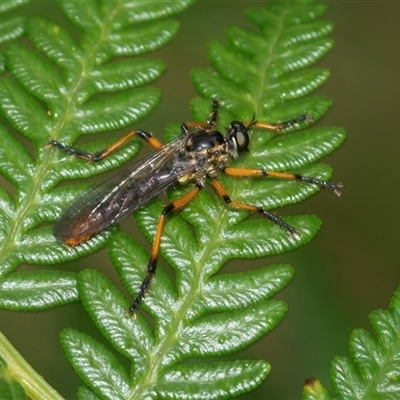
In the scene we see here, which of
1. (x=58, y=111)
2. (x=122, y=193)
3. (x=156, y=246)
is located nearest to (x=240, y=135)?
(x=122, y=193)

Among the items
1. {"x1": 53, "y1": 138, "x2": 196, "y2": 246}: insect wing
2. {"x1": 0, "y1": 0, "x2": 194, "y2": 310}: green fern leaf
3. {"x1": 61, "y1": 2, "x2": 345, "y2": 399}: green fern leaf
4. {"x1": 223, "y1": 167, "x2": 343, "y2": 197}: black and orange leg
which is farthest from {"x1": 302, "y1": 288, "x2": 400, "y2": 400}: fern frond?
{"x1": 53, "y1": 138, "x2": 196, "y2": 246}: insect wing

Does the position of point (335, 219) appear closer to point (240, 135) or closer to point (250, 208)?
point (240, 135)

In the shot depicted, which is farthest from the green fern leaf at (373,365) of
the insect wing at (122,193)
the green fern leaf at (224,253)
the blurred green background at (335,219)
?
the blurred green background at (335,219)

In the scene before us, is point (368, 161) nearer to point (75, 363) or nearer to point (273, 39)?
point (273, 39)

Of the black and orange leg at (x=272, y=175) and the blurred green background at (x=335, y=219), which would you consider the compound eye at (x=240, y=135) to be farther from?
the blurred green background at (x=335, y=219)

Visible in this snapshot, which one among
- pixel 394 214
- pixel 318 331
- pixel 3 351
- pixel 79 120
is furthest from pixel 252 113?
pixel 394 214

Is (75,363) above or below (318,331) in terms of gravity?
below
